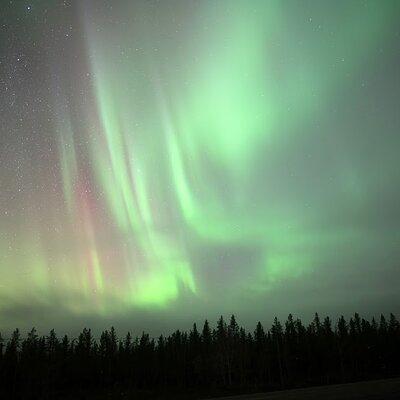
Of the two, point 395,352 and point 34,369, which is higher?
point 34,369

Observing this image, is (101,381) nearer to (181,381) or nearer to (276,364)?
(181,381)

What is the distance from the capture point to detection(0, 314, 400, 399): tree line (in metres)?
79.4

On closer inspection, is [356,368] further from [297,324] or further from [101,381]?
[101,381]

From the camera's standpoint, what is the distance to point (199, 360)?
83188 mm

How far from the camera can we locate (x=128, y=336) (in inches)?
5276

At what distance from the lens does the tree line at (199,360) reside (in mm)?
79375

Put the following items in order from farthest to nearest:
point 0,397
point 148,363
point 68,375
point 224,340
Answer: point 148,363
point 68,375
point 224,340
point 0,397

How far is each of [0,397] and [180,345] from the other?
60290mm

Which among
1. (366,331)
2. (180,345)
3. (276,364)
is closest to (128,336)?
(180,345)

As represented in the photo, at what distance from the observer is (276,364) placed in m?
101

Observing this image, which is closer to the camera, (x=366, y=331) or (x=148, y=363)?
(x=148, y=363)

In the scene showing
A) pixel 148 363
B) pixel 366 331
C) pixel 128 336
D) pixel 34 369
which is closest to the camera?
pixel 34 369

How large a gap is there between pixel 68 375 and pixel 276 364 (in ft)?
175

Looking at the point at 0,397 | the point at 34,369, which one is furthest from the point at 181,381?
the point at 0,397
